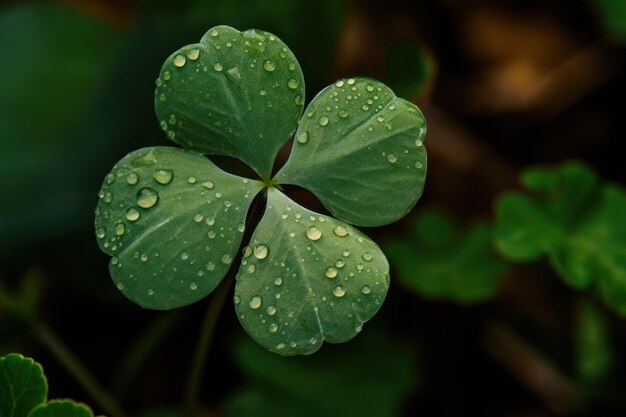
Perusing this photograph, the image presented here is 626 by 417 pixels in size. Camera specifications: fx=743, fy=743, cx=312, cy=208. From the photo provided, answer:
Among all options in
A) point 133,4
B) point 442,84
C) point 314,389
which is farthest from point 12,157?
point 442,84

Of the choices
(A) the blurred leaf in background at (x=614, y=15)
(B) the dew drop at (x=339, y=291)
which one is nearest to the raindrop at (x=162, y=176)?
(B) the dew drop at (x=339, y=291)

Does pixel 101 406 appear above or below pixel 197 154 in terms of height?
below

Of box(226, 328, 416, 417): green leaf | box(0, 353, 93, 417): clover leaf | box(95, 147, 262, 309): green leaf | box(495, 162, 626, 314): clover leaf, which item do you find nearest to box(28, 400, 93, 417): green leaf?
box(0, 353, 93, 417): clover leaf

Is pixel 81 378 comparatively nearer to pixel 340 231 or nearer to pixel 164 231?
pixel 164 231

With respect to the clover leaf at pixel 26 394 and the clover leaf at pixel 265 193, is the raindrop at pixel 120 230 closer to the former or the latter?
the clover leaf at pixel 265 193

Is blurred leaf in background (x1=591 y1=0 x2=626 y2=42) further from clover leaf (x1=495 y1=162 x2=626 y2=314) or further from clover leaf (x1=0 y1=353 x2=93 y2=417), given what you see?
clover leaf (x1=0 y1=353 x2=93 y2=417)

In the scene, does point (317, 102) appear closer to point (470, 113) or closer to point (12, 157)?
point (12, 157)
